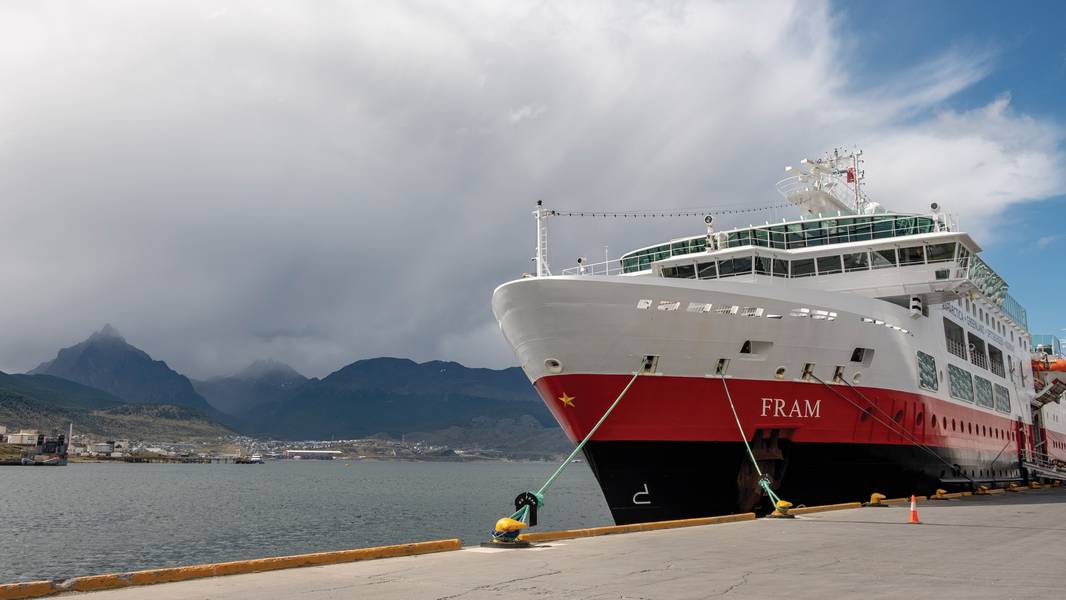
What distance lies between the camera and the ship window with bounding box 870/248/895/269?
26156 millimetres

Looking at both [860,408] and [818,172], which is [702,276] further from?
[818,172]

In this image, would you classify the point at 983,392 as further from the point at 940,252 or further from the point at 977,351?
the point at 940,252

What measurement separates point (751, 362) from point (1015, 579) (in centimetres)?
1119

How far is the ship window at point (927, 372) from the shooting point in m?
25.4

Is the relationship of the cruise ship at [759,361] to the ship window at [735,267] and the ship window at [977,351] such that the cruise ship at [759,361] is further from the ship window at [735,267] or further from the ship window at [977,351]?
the ship window at [977,351]

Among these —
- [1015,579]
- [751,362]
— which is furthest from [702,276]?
[1015,579]

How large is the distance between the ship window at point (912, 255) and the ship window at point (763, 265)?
4679 mm

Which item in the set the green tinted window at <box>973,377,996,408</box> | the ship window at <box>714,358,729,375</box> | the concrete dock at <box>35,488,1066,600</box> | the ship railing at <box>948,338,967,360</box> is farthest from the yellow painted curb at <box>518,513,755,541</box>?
the green tinted window at <box>973,377,996,408</box>

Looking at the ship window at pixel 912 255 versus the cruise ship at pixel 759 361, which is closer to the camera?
the cruise ship at pixel 759 361

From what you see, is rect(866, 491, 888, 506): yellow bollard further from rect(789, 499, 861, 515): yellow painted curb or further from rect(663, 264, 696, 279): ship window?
rect(663, 264, 696, 279): ship window

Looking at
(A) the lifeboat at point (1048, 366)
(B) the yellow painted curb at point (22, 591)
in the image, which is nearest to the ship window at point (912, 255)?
(A) the lifeboat at point (1048, 366)

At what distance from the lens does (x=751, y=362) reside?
20.6 metres

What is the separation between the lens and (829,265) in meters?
26.3

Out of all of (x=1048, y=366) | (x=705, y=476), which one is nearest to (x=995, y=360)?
(x=1048, y=366)
